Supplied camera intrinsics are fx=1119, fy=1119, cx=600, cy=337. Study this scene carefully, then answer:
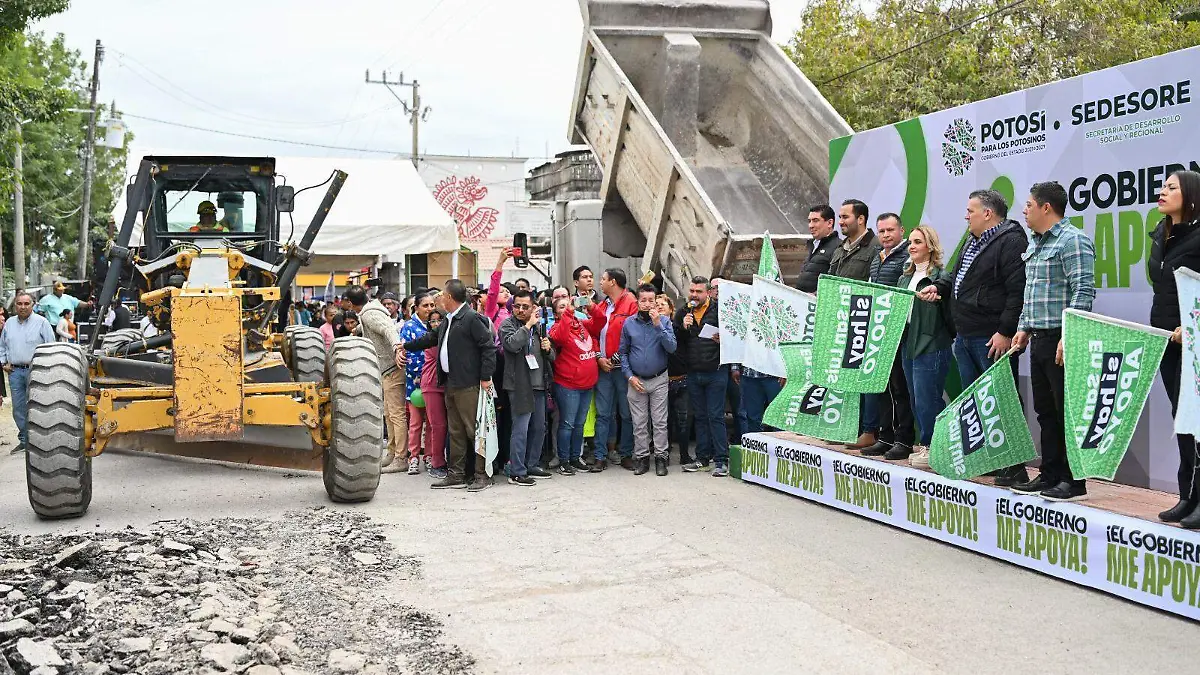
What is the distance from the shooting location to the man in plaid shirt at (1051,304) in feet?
21.6

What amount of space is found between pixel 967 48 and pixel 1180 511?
16174 millimetres

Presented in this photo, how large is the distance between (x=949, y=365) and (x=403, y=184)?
657 inches

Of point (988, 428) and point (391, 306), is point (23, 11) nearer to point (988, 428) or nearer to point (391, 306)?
point (391, 306)

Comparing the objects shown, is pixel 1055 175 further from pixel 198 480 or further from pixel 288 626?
pixel 198 480

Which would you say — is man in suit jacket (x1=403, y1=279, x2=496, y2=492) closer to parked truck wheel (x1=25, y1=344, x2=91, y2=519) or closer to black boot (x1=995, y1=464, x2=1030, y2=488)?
parked truck wheel (x1=25, y1=344, x2=91, y2=519)

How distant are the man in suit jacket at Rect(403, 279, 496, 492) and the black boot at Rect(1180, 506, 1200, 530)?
222 inches

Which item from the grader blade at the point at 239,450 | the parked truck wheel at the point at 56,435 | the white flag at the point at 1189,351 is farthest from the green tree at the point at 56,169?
the white flag at the point at 1189,351

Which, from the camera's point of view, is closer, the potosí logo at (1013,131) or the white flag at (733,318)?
the potosí logo at (1013,131)

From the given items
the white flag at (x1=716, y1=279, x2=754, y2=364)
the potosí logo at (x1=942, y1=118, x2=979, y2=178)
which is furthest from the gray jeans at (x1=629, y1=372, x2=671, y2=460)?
the potosí logo at (x1=942, y1=118, x2=979, y2=178)

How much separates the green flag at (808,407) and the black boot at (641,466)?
165 cm

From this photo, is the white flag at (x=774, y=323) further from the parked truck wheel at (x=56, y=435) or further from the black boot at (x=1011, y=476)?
the parked truck wheel at (x=56, y=435)

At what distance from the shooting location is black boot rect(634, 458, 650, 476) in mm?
10445

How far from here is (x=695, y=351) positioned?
1030cm

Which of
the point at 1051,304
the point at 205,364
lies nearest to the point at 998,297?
the point at 1051,304
